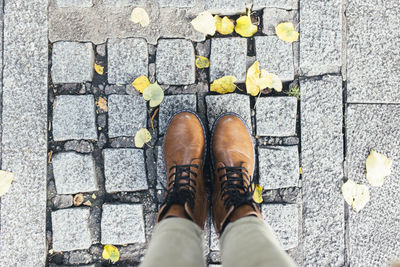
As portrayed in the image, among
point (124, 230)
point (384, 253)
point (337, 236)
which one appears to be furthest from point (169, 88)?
point (384, 253)

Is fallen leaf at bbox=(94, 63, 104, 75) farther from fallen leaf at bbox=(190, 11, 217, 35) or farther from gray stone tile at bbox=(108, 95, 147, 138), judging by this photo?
fallen leaf at bbox=(190, 11, 217, 35)

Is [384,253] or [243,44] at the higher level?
[243,44]

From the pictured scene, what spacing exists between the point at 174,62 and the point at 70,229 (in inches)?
45.5

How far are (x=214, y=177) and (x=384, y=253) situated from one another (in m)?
1.11

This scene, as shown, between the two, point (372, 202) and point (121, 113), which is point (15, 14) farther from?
point (372, 202)

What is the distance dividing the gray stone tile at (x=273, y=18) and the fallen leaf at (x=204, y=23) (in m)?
0.31

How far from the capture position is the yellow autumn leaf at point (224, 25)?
6.27 ft

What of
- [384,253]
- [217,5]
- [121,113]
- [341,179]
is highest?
[217,5]

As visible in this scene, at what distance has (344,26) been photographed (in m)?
1.94

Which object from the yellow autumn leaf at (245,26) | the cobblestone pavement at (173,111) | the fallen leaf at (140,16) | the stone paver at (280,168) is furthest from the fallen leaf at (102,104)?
the stone paver at (280,168)

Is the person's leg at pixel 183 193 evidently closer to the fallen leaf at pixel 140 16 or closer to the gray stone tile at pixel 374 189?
the fallen leaf at pixel 140 16

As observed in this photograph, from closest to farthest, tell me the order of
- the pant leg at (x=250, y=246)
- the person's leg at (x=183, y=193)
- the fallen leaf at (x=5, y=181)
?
the pant leg at (x=250, y=246) < the person's leg at (x=183, y=193) < the fallen leaf at (x=5, y=181)

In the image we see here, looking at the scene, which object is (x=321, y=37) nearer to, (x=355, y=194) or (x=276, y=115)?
(x=276, y=115)

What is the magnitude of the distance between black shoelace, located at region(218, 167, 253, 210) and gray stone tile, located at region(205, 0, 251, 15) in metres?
0.93
